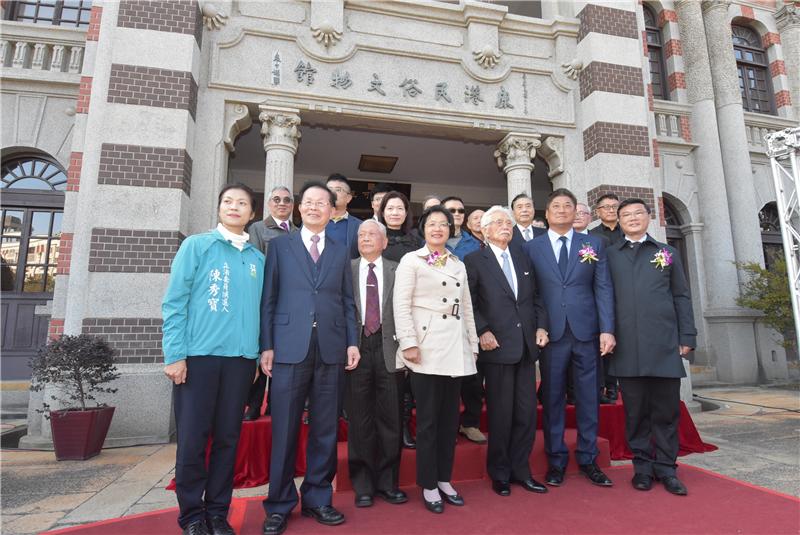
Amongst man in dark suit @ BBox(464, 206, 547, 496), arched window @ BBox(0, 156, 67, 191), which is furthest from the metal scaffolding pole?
arched window @ BBox(0, 156, 67, 191)

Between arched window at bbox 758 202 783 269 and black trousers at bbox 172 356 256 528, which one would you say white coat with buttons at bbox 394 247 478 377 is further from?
arched window at bbox 758 202 783 269

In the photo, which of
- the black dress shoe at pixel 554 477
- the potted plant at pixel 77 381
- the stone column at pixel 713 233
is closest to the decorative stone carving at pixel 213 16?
the potted plant at pixel 77 381

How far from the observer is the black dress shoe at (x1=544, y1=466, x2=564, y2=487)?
3.41 meters

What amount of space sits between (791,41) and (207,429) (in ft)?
55.9

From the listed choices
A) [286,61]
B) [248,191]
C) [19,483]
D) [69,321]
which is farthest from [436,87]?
[19,483]

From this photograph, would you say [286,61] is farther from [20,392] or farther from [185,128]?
[20,392]

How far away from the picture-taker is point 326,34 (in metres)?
6.79

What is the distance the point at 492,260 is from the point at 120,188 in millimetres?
4864

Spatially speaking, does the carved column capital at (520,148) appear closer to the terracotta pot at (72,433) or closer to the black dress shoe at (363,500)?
the black dress shoe at (363,500)

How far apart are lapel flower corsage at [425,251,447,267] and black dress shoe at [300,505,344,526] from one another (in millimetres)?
1691

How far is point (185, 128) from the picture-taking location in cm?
590

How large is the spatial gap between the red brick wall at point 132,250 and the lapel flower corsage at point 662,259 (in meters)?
5.33

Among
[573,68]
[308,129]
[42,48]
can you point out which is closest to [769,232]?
[573,68]

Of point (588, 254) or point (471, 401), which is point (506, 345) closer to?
point (471, 401)
